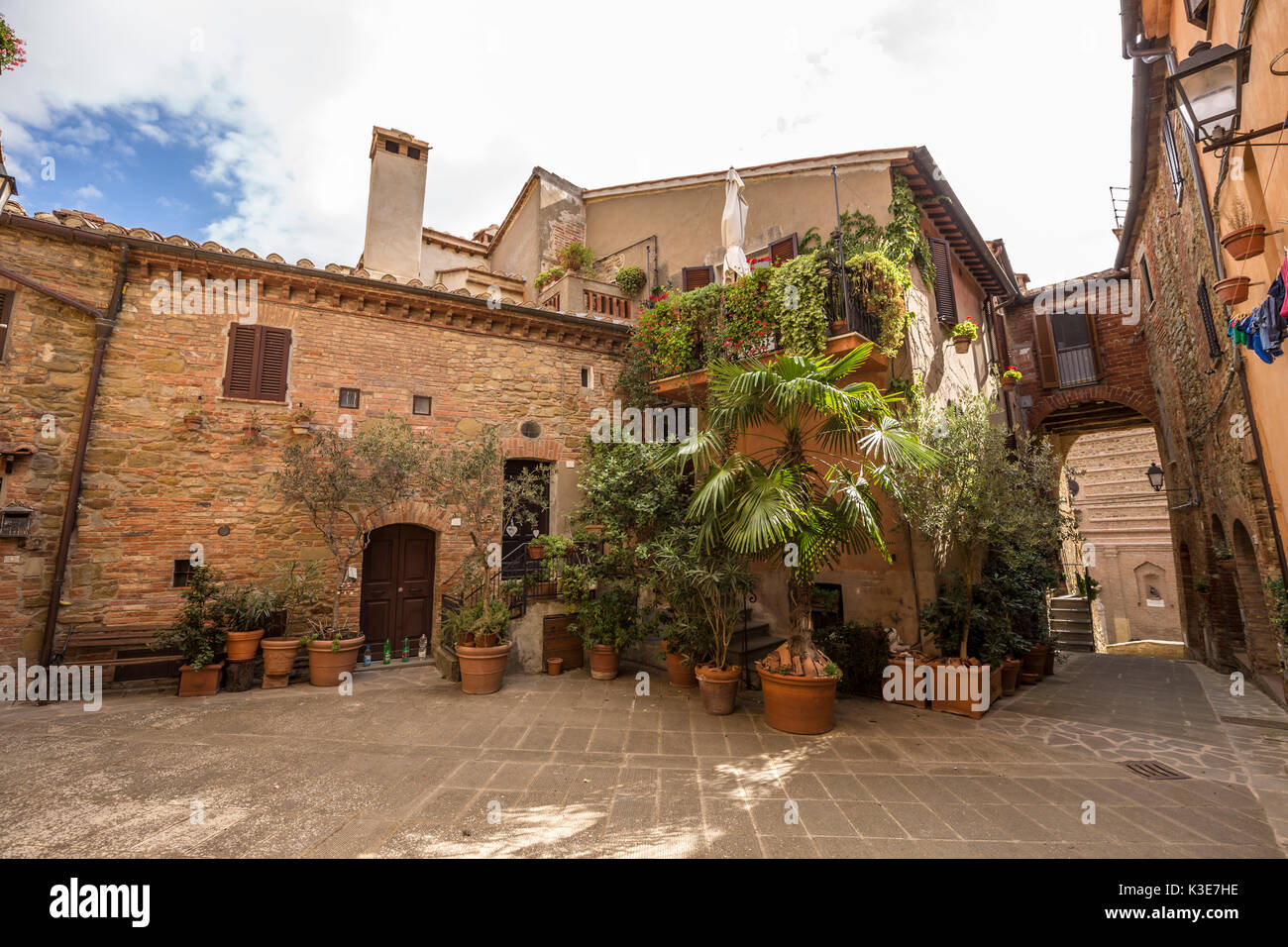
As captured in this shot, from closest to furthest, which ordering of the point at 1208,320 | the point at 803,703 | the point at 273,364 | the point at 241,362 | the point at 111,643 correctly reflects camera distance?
the point at 803,703, the point at 111,643, the point at 1208,320, the point at 241,362, the point at 273,364

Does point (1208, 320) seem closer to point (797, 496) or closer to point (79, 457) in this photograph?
point (797, 496)

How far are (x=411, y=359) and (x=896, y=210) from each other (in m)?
8.41

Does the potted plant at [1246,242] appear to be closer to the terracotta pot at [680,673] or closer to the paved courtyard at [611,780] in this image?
the paved courtyard at [611,780]

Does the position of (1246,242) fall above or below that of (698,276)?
below

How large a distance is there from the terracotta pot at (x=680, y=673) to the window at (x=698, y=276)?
7.29 meters

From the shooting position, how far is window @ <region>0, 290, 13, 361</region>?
23.0ft

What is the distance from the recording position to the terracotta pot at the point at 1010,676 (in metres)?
7.60

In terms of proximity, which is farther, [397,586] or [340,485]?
[397,586]

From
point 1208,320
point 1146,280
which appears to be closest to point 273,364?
point 1208,320

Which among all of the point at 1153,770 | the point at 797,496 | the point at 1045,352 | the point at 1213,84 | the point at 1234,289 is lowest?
the point at 1153,770

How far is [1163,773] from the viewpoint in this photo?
4.65 meters

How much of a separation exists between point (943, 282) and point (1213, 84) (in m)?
5.65

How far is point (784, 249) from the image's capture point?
969 cm

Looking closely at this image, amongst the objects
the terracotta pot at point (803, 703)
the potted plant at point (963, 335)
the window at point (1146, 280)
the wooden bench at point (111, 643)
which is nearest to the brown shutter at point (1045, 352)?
the window at point (1146, 280)
